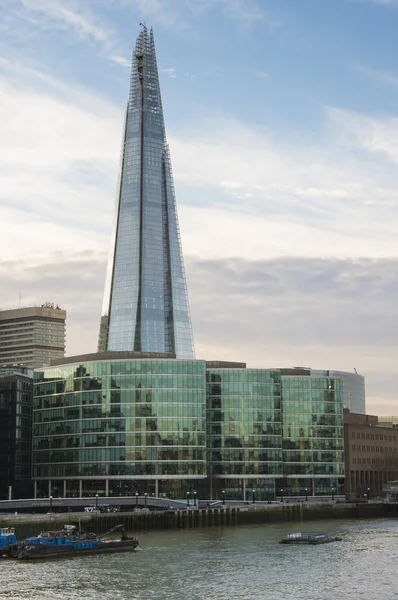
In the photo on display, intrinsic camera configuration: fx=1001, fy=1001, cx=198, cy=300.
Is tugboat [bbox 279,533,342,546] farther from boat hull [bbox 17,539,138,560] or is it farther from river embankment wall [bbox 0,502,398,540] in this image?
river embankment wall [bbox 0,502,398,540]

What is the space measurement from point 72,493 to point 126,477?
13.3 metres

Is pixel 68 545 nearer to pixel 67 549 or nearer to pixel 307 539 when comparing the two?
pixel 67 549

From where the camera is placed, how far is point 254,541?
12538 centimetres

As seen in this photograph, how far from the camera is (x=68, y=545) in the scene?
11231cm

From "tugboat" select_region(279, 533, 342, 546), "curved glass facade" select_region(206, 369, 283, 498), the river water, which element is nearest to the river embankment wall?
the river water

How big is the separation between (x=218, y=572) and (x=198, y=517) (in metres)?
57.3

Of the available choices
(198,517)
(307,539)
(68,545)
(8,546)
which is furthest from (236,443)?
(8,546)

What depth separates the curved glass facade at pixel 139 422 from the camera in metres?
187

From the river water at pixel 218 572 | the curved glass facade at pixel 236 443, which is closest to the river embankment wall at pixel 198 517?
the river water at pixel 218 572

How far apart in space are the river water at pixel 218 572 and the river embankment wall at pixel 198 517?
401 inches

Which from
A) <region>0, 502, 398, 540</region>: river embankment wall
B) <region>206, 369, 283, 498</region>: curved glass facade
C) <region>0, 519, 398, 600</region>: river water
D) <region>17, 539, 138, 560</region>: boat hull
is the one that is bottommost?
<region>0, 519, 398, 600</region>: river water

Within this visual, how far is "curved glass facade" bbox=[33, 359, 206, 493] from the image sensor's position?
18712cm

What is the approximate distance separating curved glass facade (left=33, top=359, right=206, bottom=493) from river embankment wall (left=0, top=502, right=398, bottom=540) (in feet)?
86.2

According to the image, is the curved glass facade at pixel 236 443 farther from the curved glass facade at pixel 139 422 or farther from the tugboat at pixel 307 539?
the tugboat at pixel 307 539
